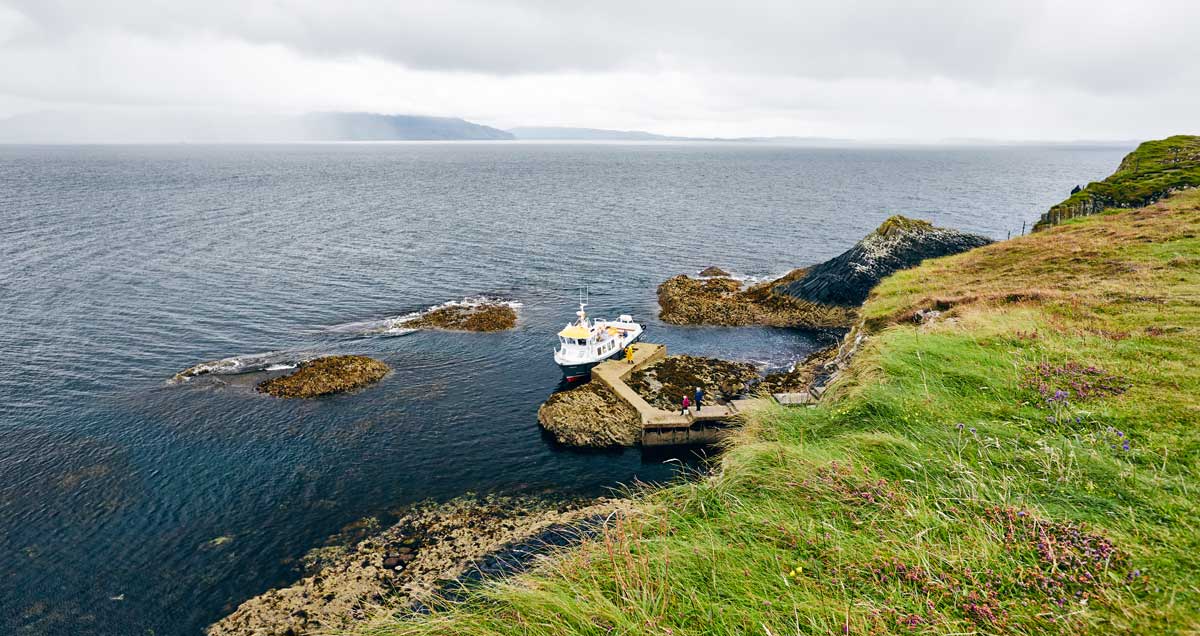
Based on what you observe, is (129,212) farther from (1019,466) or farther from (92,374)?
(1019,466)

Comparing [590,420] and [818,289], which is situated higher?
[818,289]

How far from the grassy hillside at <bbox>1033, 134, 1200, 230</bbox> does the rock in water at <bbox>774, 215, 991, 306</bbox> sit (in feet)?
24.6

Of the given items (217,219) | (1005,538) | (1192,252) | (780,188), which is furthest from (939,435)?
(780,188)

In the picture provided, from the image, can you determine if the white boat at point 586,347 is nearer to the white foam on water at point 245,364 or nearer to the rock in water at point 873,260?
the white foam on water at point 245,364

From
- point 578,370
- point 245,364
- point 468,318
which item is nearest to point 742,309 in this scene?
point 578,370

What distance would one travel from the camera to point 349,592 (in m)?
19.0

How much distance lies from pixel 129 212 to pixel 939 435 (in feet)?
405

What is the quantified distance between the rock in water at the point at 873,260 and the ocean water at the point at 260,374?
7.66 meters

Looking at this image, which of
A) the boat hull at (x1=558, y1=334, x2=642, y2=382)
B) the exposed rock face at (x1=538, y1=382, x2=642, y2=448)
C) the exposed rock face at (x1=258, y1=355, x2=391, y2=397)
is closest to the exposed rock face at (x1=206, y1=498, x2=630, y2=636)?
the exposed rock face at (x1=538, y1=382, x2=642, y2=448)

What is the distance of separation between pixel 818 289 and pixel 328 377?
41.3 metres

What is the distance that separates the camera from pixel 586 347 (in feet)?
120

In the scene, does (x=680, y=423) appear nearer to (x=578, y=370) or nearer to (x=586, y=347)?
(x=578, y=370)

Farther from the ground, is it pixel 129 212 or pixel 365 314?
pixel 129 212

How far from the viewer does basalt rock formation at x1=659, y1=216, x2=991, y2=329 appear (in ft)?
161
